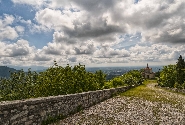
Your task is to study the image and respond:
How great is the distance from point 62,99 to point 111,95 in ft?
45.1

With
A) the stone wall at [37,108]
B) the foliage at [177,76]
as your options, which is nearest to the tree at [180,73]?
the foliage at [177,76]

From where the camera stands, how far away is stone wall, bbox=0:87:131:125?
32.3ft

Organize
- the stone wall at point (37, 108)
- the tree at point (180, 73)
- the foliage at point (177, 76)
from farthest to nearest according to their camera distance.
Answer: the foliage at point (177, 76)
the tree at point (180, 73)
the stone wall at point (37, 108)

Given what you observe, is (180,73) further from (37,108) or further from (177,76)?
(37,108)

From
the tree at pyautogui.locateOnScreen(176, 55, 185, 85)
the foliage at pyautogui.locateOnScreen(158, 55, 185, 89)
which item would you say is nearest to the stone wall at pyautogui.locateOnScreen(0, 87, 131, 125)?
the foliage at pyautogui.locateOnScreen(158, 55, 185, 89)

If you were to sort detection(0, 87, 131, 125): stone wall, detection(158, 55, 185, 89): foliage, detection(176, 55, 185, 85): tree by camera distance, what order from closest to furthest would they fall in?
detection(0, 87, 131, 125): stone wall → detection(176, 55, 185, 85): tree → detection(158, 55, 185, 89): foliage

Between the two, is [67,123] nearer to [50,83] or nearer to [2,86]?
[50,83]

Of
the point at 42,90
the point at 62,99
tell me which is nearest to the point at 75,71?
the point at 42,90

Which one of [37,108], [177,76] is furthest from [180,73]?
[37,108]

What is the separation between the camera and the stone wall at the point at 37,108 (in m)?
9.86

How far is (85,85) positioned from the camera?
33781 mm

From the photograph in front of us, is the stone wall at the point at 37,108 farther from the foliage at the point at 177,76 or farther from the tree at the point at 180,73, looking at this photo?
the tree at the point at 180,73

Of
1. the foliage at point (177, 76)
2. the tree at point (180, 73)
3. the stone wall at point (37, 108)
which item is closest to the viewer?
the stone wall at point (37, 108)

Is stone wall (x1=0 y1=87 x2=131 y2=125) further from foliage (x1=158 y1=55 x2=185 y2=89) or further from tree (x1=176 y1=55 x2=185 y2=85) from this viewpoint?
tree (x1=176 y1=55 x2=185 y2=85)
